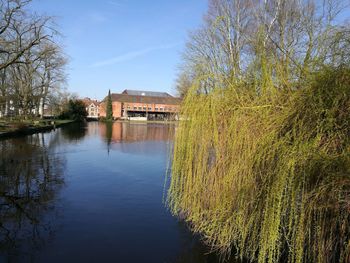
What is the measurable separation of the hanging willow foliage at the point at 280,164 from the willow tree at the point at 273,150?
0.5 inches

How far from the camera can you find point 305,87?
4.05m

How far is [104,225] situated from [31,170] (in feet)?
22.0

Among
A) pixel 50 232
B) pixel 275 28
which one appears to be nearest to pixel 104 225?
pixel 50 232

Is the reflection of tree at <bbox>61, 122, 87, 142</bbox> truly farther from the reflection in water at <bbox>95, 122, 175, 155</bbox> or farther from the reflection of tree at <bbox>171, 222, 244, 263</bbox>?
the reflection of tree at <bbox>171, 222, 244, 263</bbox>

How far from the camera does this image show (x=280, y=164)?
3.80m

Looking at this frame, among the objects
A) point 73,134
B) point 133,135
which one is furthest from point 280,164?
point 73,134

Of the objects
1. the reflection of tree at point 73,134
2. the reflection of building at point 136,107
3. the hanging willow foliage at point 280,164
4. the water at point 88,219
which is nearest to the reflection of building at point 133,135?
the reflection of tree at point 73,134

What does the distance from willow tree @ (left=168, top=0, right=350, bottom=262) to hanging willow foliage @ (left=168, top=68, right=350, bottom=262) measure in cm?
1

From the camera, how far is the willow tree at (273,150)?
3572mm

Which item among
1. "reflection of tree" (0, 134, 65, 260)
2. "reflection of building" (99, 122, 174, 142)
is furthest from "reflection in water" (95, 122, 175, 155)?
"reflection of tree" (0, 134, 65, 260)

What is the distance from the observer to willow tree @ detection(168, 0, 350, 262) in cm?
357

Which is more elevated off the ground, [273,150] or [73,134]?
[273,150]

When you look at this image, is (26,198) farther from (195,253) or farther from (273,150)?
(273,150)

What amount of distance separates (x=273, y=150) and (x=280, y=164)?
0.69 feet
